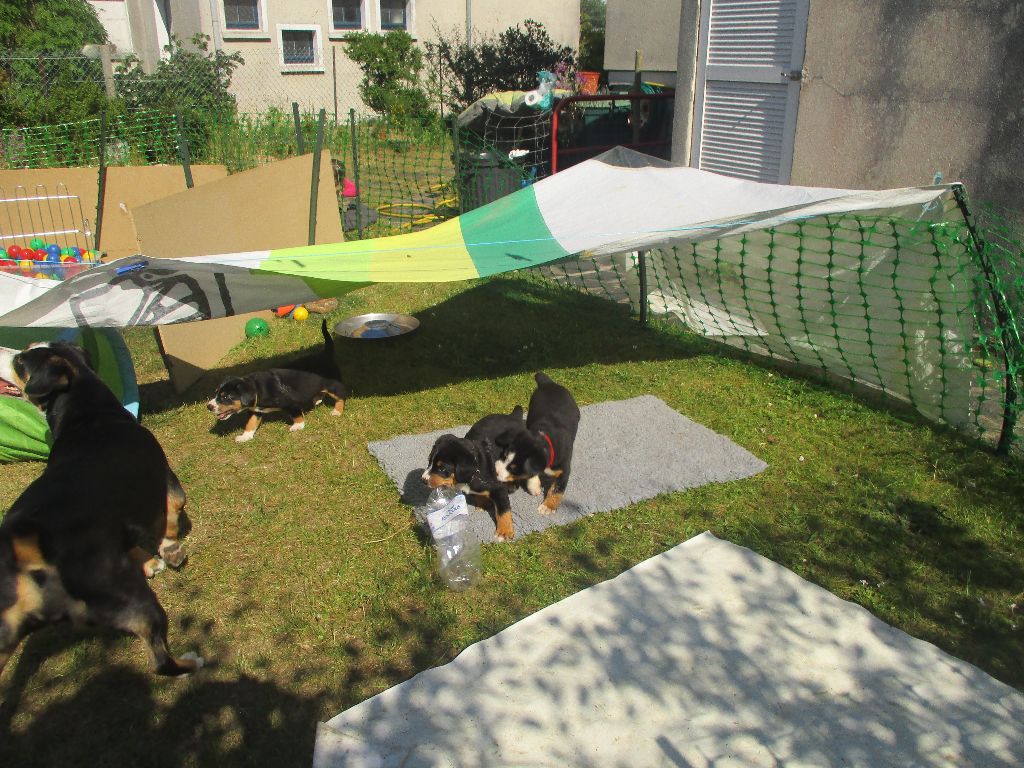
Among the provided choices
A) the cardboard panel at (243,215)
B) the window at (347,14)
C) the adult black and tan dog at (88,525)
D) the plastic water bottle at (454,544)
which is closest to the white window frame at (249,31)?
the window at (347,14)

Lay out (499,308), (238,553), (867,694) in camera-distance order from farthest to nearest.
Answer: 1. (499,308)
2. (238,553)
3. (867,694)

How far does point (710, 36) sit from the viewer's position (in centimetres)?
821

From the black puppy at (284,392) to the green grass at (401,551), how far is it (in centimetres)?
13

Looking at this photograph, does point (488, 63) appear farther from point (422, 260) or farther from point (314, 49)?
point (422, 260)

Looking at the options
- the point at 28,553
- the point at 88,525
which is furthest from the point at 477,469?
the point at 28,553

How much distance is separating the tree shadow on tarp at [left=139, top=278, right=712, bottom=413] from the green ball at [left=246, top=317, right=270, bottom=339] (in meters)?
0.58

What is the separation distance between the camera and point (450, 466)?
351 centimetres

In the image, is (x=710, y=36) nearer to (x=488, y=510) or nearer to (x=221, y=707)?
(x=488, y=510)

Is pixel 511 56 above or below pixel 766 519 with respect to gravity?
above

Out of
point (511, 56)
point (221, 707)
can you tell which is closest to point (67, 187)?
point (221, 707)

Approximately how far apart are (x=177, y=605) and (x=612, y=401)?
9.87 feet

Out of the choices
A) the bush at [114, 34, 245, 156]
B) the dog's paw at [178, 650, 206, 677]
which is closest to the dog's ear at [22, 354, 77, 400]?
the dog's paw at [178, 650, 206, 677]

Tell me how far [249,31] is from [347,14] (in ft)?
9.84

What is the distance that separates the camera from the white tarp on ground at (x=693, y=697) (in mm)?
2635
